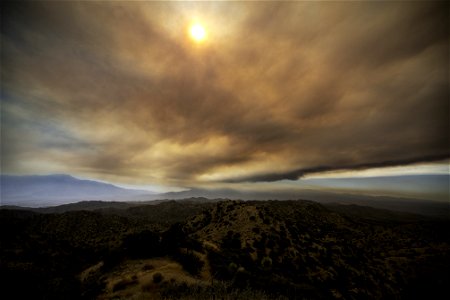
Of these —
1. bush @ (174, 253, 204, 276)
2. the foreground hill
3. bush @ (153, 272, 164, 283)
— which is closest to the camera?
the foreground hill

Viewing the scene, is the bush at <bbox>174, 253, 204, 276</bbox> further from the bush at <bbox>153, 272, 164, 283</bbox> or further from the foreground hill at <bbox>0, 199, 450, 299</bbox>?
the bush at <bbox>153, 272, 164, 283</bbox>

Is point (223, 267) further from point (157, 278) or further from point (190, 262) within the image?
point (157, 278)

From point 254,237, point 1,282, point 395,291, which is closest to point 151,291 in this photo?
point 1,282

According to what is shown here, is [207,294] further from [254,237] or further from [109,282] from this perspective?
[254,237]

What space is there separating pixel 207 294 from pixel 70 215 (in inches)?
4656

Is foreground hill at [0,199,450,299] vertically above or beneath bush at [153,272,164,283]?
beneath

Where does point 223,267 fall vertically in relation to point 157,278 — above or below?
below

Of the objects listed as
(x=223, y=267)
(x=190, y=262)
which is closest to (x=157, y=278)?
(x=190, y=262)

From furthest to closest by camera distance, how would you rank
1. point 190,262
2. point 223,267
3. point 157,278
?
1. point 190,262
2. point 223,267
3. point 157,278

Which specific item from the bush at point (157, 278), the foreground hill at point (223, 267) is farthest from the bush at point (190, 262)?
the bush at point (157, 278)

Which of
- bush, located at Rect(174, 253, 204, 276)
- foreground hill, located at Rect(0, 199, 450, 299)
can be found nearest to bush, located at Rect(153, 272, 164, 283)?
foreground hill, located at Rect(0, 199, 450, 299)

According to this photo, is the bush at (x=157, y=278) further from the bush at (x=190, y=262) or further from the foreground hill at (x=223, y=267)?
the bush at (x=190, y=262)

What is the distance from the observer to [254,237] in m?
37.4

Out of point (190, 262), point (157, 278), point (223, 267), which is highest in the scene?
point (157, 278)
